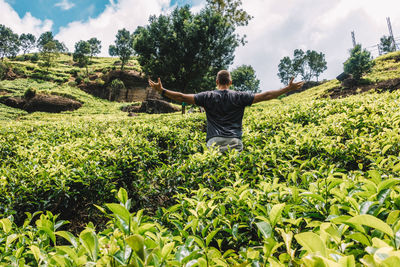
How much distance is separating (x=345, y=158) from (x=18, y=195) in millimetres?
3873

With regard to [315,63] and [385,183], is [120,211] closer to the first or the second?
[385,183]

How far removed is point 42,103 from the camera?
25531mm

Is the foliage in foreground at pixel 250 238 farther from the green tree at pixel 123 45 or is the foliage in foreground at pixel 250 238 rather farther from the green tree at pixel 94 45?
the green tree at pixel 94 45

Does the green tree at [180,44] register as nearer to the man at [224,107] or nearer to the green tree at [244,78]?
the man at [224,107]

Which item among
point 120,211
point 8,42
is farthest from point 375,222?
point 8,42

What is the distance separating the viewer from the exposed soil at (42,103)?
25.5m

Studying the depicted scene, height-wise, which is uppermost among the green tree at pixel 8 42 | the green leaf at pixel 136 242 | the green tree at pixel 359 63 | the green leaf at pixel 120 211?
the green tree at pixel 8 42

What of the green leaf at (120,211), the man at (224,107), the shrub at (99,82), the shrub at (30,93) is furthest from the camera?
the shrub at (99,82)

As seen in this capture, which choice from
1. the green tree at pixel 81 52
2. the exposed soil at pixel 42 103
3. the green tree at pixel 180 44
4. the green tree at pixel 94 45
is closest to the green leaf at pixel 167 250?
the green tree at pixel 180 44

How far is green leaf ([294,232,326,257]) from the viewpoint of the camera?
0.65m

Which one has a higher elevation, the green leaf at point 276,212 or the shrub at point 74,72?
the shrub at point 74,72

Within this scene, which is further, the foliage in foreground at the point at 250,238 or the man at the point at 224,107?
the man at the point at 224,107

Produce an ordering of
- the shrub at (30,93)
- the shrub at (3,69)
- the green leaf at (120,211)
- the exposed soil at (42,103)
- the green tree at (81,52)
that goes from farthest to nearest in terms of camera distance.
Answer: the green tree at (81,52) < the shrub at (3,69) < the shrub at (30,93) < the exposed soil at (42,103) < the green leaf at (120,211)

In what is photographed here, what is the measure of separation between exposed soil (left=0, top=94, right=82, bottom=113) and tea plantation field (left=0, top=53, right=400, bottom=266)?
78.3ft
